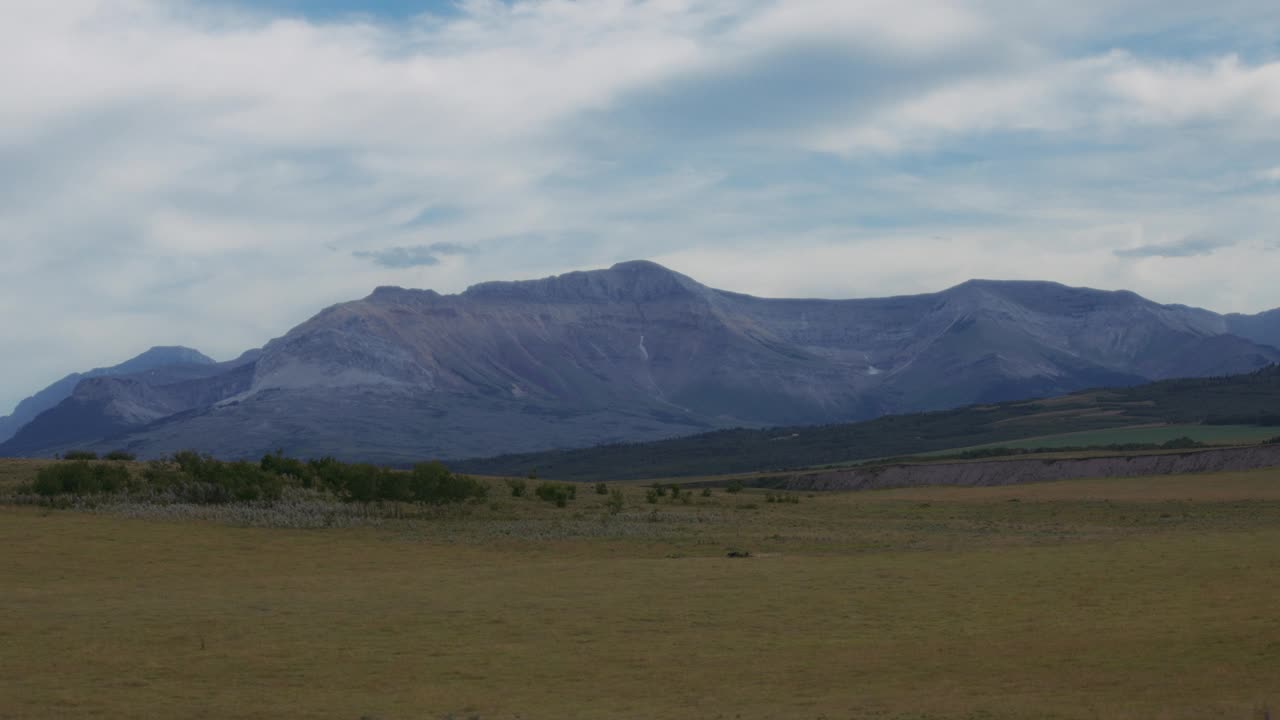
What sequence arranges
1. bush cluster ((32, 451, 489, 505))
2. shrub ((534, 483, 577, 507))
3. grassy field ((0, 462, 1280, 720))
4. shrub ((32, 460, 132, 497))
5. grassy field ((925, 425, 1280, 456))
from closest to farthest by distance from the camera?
grassy field ((0, 462, 1280, 720)), shrub ((32, 460, 132, 497)), bush cluster ((32, 451, 489, 505)), shrub ((534, 483, 577, 507)), grassy field ((925, 425, 1280, 456))

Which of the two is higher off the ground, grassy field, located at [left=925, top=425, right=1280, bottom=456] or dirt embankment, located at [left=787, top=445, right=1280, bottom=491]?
grassy field, located at [left=925, top=425, right=1280, bottom=456]

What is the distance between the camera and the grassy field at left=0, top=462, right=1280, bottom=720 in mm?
22531

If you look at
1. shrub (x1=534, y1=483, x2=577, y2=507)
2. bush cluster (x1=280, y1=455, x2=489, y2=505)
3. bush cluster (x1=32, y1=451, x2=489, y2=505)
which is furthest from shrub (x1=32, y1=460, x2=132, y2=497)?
shrub (x1=534, y1=483, x2=577, y2=507)

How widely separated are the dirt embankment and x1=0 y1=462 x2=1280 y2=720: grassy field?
64.6 metres

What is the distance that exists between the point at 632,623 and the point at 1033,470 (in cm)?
10292

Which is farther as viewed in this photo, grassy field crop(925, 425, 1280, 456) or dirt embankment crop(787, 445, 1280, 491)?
grassy field crop(925, 425, 1280, 456)

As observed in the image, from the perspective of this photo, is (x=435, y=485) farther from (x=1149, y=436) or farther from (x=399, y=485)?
(x=1149, y=436)

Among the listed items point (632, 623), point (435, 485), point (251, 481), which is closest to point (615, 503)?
point (435, 485)

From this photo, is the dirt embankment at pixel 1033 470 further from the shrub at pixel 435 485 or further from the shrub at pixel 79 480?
the shrub at pixel 79 480

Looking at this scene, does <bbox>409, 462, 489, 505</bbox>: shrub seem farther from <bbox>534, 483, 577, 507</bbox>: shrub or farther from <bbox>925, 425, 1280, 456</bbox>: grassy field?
<bbox>925, 425, 1280, 456</bbox>: grassy field

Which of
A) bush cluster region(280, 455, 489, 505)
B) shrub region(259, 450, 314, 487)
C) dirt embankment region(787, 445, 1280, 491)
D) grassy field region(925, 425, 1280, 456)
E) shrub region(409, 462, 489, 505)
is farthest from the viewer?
grassy field region(925, 425, 1280, 456)

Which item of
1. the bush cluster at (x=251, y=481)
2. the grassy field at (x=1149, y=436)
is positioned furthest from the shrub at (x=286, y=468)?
the grassy field at (x=1149, y=436)

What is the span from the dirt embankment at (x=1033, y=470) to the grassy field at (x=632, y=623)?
6460 centimetres

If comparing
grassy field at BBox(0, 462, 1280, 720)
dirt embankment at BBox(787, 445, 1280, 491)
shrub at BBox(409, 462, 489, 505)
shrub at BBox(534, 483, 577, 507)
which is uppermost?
shrub at BBox(409, 462, 489, 505)
